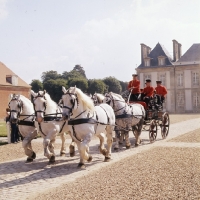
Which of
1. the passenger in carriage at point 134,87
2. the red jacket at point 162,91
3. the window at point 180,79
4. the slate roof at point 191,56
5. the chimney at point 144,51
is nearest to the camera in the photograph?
the passenger in carriage at point 134,87

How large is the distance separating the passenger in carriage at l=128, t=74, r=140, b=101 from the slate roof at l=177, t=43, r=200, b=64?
35060 millimetres

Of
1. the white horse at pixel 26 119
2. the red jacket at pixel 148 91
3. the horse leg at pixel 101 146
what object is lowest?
the horse leg at pixel 101 146

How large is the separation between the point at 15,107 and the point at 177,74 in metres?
40.3

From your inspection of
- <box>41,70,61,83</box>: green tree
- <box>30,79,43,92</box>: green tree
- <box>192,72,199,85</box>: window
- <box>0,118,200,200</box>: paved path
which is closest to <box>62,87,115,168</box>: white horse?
<box>0,118,200,200</box>: paved path

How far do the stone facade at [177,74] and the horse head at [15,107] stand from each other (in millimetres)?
38149

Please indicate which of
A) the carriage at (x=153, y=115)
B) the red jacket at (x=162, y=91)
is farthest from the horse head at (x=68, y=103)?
the red jacket at (x=162, y=91)

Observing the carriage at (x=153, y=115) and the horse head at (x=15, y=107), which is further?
the carriage at (x=153, y=115)

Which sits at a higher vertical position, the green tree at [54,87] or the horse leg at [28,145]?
the green tree at [54,87]

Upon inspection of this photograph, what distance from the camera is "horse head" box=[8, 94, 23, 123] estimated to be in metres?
8.19

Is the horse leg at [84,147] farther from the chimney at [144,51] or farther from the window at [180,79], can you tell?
the chimney at [144,51]

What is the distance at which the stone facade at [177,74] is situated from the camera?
44.9 m

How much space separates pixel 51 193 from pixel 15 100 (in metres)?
3.65

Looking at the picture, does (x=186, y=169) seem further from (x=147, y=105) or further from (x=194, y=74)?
(x=194, y=74)

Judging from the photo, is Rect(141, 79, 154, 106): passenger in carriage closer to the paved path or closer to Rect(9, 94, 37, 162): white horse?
the paved path
